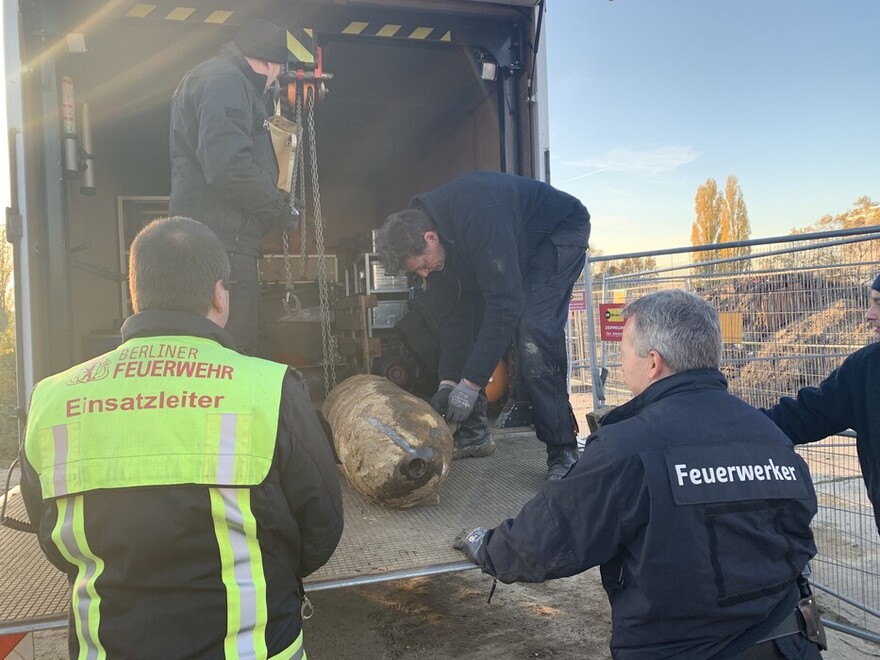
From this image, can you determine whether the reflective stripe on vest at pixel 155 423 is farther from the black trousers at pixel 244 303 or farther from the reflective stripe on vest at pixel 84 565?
the black trousers at pixel 244 303

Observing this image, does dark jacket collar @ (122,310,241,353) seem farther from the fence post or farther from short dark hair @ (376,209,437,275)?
the fence post

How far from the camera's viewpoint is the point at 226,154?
329 centimetres

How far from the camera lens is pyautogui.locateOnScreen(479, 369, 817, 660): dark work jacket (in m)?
1.64

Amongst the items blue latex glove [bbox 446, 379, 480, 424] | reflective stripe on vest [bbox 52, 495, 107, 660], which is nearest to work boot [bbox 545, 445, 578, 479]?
blue latex glove [bbox 446, 379, 480, 424]

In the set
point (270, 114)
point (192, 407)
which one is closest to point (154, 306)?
point (192, 407)

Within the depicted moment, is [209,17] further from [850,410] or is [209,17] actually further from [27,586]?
[850,410]

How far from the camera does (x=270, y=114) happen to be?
448 cm

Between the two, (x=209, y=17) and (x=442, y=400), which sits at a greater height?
(x=209, y=17)

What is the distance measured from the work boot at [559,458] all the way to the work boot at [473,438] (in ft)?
1.76

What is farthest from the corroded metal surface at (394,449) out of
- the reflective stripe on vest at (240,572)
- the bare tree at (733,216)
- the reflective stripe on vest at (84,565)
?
the bare tree at (733,216)

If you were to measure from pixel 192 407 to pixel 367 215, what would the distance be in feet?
26.5

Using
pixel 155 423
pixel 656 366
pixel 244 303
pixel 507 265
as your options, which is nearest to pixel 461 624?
pixel 507 265

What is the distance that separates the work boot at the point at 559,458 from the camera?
3.46 metres

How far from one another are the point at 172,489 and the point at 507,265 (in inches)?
88.5
